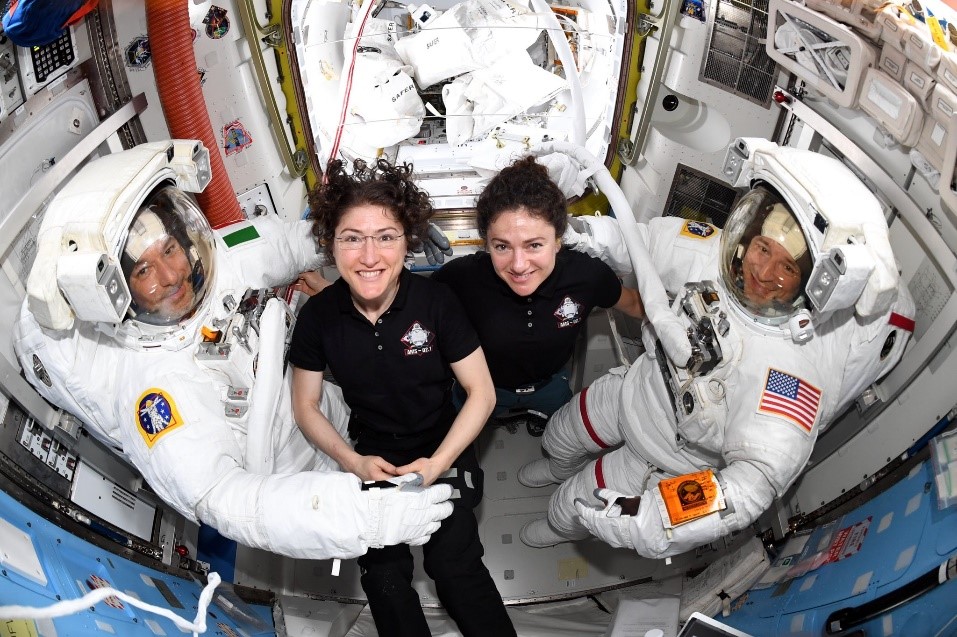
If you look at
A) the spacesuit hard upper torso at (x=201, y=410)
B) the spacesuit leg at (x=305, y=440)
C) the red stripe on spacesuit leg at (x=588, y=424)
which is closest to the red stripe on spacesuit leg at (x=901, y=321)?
the red stripe on spacesuit leg at (x=588, y=424)

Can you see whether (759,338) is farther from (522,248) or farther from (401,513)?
(401,513)

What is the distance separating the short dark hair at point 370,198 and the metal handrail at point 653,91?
1.33 m

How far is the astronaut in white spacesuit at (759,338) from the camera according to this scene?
2.16m

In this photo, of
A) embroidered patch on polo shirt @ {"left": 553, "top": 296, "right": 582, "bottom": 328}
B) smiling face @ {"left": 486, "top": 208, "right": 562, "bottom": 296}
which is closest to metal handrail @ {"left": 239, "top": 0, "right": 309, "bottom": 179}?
smiling face @ {"left": 486, "top": 208, "right": 562, "bottom": 296}

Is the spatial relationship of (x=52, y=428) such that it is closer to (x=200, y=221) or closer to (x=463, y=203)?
(x=200, y=221)

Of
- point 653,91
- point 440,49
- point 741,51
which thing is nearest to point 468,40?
point 440,49

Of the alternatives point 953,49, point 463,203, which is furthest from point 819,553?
point 463,203

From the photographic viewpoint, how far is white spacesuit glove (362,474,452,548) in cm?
227

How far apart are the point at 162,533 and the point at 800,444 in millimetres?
2260

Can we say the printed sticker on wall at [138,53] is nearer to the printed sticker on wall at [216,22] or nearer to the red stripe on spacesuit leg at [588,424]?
the printed sticker on wall at [216,22]

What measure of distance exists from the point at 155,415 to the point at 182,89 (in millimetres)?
1297

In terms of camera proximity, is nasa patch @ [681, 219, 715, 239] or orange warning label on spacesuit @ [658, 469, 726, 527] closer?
orange warning label on spacesuit @ [658, 469, 726, 527]

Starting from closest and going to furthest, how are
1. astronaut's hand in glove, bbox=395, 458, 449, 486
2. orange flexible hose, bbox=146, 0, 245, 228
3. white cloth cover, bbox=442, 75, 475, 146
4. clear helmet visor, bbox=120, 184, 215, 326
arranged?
clear helmet visor, bbox=120, 184, 215, 326 < astronaut's hand in glove, bbox=395, 458, 449, 486 < orange flexible hose, bbox=146, 0, 245, 228 < white cloth cover, bbox=442, 75, 475, 146

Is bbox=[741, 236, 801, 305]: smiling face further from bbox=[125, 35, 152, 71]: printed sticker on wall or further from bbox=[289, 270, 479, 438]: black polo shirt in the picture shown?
bbox=[125, 35, 152, 71]: printed sticker on wall
